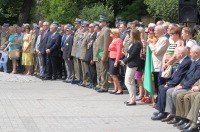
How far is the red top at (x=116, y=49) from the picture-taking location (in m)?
13.8

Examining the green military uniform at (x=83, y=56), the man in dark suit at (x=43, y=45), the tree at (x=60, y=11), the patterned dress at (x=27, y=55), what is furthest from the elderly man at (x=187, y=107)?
the tree at (x=60, y=11)

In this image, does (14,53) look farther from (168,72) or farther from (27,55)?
(168,72)

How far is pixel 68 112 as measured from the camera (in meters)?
11.4

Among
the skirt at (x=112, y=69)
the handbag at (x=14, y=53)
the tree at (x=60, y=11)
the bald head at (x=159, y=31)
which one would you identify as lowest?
the skirt at (x=112, y=69)

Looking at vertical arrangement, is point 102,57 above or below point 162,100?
above

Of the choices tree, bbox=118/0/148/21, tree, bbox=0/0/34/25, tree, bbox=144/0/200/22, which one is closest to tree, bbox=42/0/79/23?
tree, bbox=144/0/200/22

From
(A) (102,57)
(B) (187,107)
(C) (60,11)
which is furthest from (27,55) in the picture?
(B) (187,107)

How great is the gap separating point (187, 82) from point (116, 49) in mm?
4383

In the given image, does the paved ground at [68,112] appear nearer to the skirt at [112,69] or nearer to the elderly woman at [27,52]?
the skirt at [112,69]

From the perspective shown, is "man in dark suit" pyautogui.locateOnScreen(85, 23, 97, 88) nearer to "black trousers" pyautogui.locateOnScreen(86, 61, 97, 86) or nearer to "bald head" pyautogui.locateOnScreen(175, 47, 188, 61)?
"black trousers" pyautogui.locateOnScreen(86, 61, 97, 86)

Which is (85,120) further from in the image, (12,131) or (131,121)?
(12,131)

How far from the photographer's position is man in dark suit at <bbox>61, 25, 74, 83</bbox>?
1711 cm

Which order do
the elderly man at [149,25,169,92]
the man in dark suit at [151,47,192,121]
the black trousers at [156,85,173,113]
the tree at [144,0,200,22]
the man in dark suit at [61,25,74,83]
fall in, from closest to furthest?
the man in dark suit at [151,47,192,121], the black trousers at [156,85,173,113], the elderly man at [149,25,169,92], the man in dark suit at [61,25,74,83], the tree at [144,0,200,22]

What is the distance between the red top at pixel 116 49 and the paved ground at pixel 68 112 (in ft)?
3.66
